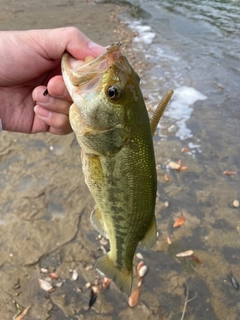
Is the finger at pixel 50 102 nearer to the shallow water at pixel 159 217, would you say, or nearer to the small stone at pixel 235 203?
the shallow water at pixel 159 217

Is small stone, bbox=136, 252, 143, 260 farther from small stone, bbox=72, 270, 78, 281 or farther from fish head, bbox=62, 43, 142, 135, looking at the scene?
fish head, bbox=62, 43, 142, 135

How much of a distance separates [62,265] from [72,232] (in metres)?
0.48

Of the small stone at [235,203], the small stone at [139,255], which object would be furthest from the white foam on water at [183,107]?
the small stone at [139,255]

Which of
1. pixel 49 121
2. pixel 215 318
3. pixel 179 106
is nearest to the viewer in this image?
pixel 49 121

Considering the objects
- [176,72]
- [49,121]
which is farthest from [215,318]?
[176,72]

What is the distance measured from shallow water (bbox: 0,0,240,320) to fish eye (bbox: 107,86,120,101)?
2.48 metres

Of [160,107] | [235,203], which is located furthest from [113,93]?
[235,203]

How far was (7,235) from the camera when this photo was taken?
4.20m

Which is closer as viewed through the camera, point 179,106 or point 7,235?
point 7,235

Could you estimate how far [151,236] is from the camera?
2391mm

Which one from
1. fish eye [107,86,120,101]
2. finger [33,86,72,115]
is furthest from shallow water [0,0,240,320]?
fish eye [107,86,120,101]

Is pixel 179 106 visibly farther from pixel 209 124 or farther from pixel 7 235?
pixel 7 235

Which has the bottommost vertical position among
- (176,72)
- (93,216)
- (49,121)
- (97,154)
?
(176,72)

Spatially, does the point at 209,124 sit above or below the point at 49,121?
below
